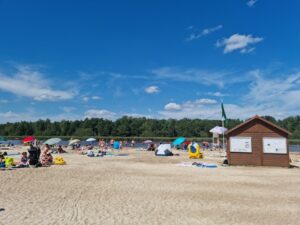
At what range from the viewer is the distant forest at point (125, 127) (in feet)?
310

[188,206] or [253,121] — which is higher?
[253,121]

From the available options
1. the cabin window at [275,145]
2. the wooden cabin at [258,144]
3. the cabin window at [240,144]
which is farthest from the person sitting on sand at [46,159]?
the cabin window at [275,145]

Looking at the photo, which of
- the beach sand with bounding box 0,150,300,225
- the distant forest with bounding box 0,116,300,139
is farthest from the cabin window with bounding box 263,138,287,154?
the distant forest with bounding box 0,116,300,139

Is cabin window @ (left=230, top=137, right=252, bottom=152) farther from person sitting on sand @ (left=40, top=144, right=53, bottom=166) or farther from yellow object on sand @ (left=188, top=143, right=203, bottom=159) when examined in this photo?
person sitting on sand @ (left=40, top=144, right=53, bottom=166)

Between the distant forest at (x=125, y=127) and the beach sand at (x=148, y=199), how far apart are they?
7930 centimetres

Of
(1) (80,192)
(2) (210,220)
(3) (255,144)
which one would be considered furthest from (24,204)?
(3) (255,144)

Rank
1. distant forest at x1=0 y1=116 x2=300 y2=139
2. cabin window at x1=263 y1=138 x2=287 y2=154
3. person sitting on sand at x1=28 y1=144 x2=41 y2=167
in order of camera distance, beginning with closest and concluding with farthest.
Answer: person sitting on sand at x1=28 y1=144 x2=41 y2=167, cabin window at x1=263 y1=138 x2=287 y2=154, distant forest at x1=0 y1=116 x2=300 y2=139

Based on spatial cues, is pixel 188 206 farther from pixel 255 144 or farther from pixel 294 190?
pixel 255 144

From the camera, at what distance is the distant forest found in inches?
3716

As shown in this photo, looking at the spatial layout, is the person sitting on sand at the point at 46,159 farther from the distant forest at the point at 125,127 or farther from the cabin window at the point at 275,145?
the distant forest at the point at 125,127

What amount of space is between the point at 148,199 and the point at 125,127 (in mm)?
91623

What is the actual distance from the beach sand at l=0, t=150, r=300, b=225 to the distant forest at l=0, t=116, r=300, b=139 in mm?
79295

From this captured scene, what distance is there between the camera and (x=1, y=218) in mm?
6773

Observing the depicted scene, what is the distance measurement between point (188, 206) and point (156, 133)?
8792 cm
